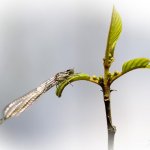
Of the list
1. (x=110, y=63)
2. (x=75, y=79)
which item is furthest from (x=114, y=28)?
(x=75, y=79)

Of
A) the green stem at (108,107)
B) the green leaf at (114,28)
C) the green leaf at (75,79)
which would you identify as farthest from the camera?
the green leaf at (75,79)

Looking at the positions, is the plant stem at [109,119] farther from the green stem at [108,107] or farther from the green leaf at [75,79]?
the green leaf at [75,79]

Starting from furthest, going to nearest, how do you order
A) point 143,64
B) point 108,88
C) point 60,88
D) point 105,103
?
point 60,88 < point 143,64 < point 108,88 < point 105,103

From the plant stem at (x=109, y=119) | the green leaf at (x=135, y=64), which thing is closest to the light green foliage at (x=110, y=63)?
the green leaf at (x=135, y=64)

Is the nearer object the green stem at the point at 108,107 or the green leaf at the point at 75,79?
the green stem at the point at 108,107

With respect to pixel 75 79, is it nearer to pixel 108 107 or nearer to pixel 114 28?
Result: pixel 114 28

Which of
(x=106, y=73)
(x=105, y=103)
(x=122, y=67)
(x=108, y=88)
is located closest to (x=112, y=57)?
(x=122, y=67)

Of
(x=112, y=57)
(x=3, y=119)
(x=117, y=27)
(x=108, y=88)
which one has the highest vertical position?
(x=117, y=27)

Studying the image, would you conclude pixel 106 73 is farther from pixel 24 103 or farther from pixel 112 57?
pixel 24 103
